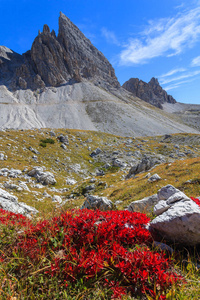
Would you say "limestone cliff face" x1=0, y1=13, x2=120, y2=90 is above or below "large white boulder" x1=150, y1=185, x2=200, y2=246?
above

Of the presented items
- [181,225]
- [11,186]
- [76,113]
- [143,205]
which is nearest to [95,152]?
[11,186]

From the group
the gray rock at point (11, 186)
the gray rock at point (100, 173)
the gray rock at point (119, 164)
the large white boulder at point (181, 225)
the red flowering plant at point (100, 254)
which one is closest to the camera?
the red flowering plant at point (100, 254)

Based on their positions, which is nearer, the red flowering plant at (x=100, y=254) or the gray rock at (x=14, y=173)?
the red flowering plant at (x=100, y=254)

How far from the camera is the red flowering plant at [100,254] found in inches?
130

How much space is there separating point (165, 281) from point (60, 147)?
4055 centimetres

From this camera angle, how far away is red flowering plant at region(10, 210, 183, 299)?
3.29 m

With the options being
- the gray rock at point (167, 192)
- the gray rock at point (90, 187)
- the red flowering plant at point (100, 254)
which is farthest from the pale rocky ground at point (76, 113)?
the red flowering plant at point (100, 254)

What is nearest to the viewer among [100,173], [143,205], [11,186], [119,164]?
[143,205]

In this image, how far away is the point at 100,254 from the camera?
3814 millimetres

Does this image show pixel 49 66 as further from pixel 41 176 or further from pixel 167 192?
pixel 167 192

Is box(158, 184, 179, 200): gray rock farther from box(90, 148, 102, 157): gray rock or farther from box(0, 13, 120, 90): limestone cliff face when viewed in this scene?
box(0, 13, 120, 90): limestone cliff face

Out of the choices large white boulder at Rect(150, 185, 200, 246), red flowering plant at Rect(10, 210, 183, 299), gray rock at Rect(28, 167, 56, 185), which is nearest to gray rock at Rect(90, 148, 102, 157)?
gray rock at Rect(28, 167, 56, 185)

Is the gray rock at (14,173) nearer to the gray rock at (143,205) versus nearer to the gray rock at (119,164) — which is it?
the gray rock at (143,205)

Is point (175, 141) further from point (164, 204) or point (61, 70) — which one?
point (61, 70)
